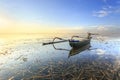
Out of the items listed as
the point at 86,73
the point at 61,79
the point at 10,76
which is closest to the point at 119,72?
the point at 86,73

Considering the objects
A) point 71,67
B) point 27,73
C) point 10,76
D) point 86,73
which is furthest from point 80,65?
point 10,76

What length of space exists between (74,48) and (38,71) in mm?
12094

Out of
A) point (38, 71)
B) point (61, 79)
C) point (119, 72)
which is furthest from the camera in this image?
point (38, 71)

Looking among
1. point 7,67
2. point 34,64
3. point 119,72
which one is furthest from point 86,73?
point 7,67

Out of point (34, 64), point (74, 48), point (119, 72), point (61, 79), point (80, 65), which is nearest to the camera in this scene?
point (61, 79)

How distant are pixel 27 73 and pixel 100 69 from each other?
9626 millimetres

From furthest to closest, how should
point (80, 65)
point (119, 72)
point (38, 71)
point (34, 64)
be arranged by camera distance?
1. point (34, 64)
2. point (80, 65)
3. point (38, 71)
4. point (119, 72)

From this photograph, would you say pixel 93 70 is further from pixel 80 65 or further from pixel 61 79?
pixel 61 79

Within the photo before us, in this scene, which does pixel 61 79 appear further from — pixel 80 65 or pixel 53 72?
pixel 80 65

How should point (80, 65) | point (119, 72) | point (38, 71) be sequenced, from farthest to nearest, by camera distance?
point (80, 65)
point (38, 71)
point (119, 72)

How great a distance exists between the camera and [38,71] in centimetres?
2138

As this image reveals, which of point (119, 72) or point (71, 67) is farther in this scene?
point (71, 67)

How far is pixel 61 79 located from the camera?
18.2 m

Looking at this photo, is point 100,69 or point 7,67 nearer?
point 100,69
